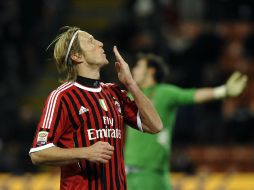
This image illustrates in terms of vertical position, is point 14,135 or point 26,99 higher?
point 26,99

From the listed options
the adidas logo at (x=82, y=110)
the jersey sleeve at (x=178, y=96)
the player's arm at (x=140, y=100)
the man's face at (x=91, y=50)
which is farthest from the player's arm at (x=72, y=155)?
the jersey sleeve at (x=178, y=96)

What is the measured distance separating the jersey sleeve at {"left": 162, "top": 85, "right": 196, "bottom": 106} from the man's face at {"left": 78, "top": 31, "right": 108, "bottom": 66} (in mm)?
2377

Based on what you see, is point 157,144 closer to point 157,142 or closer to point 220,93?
point 157,142

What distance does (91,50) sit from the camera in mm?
5762

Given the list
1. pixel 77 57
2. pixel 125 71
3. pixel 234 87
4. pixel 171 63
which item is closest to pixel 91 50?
pixel 77 57

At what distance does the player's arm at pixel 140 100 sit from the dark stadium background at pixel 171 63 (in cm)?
506

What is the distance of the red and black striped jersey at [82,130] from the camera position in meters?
5.46

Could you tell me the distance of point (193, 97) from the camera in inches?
316

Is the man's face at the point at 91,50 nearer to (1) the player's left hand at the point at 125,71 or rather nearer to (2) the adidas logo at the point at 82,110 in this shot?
(1) the player's left hand at the point at 125,71

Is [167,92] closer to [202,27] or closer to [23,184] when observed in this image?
[23,184]

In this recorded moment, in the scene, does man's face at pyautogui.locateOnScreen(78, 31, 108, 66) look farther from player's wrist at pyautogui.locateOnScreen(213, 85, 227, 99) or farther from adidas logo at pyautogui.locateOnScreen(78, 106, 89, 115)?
player's wrist at pyautogui.locateOnScreen(213, 85, 227, 99)

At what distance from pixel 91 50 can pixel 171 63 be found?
8.65m

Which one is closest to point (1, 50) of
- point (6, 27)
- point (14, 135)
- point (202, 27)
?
point (6, 27)

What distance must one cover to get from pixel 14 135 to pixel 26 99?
7.34ft
